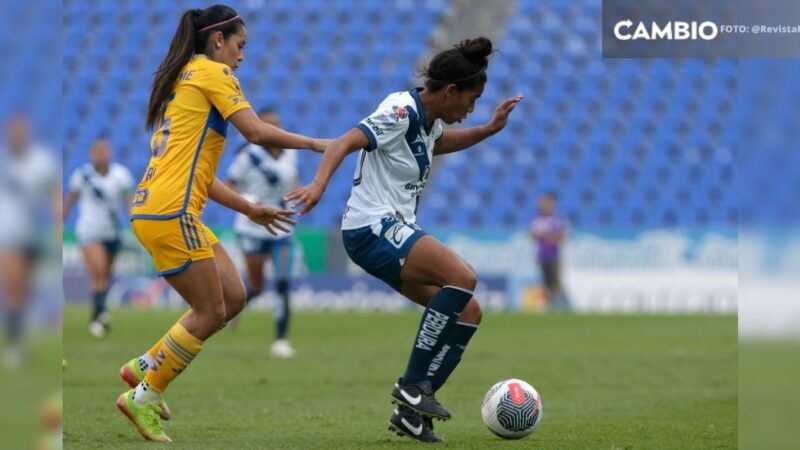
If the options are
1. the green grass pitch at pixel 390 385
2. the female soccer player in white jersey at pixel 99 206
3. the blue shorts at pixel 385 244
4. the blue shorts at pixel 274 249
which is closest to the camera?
the blue shorts at pixel 385 244

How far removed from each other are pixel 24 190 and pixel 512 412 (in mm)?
5031

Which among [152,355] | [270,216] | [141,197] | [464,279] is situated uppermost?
[141,197]

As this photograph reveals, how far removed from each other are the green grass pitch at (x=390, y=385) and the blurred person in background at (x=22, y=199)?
4.38 m

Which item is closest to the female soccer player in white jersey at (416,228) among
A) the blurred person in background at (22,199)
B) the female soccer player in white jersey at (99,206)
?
the blurred person in background at (22,199)

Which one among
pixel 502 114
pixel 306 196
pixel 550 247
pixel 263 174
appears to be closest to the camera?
pixel 306 196

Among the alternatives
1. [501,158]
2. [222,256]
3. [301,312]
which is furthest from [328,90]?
[222,256]

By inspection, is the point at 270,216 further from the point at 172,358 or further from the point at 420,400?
the point at 420,400

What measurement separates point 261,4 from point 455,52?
2124 cm

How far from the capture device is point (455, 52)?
22.2 feet

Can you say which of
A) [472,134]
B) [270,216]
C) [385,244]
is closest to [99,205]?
[472,134]

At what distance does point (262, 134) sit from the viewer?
20.0 ft

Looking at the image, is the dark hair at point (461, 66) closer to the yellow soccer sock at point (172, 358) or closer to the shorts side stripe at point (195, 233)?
the shorts side stripe at point (195, 233)

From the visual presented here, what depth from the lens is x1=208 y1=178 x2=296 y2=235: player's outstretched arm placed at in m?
6.24

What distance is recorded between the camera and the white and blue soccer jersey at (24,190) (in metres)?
1.91
